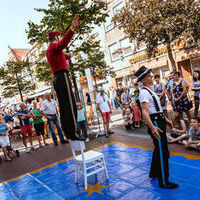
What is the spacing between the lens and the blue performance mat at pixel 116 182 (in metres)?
3.41

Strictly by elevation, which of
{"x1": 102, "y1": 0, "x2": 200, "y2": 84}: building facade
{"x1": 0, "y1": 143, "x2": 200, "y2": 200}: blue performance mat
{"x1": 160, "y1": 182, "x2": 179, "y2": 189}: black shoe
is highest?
{"x1": 102, "y1": 0, "x2": 200, "y2": 84}: building facade

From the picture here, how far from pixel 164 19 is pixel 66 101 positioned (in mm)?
9925

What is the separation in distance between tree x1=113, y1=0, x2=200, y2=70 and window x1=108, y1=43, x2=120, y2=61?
1101cm

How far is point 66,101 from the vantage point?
3.25 metres

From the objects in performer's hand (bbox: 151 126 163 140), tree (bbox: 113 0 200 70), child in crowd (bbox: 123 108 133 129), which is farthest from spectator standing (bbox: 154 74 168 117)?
tree (bbox: 113 0 200 70)

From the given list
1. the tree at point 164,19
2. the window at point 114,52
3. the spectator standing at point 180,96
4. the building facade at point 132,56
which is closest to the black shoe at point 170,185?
the spectator standing at point 180,96

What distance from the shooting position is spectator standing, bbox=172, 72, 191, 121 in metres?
7.03

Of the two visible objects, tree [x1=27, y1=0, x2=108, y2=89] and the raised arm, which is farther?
tree [x1=27, y1=0, x2=108, y2=89]

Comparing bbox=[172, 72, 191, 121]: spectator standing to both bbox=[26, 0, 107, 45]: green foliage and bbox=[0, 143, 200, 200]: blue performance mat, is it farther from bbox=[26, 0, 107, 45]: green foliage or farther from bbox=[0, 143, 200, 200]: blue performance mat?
bbox=[26, 0, 107, 45]: green foliage

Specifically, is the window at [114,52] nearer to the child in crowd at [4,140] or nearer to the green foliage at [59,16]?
the green foliage at [59,16]

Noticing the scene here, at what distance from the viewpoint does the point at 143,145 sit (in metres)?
6.19

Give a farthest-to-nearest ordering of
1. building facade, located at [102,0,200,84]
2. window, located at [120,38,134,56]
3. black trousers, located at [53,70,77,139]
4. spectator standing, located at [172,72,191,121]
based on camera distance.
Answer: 1. window, located at [120,38,134,56]
2. building facade, located at [102,0,200,84]
3. spectator standing, located at [172,72,191,121]
4. black trousers, located at [53,70,77,139]

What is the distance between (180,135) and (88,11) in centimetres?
554

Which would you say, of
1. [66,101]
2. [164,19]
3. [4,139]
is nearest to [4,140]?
[4,139]
